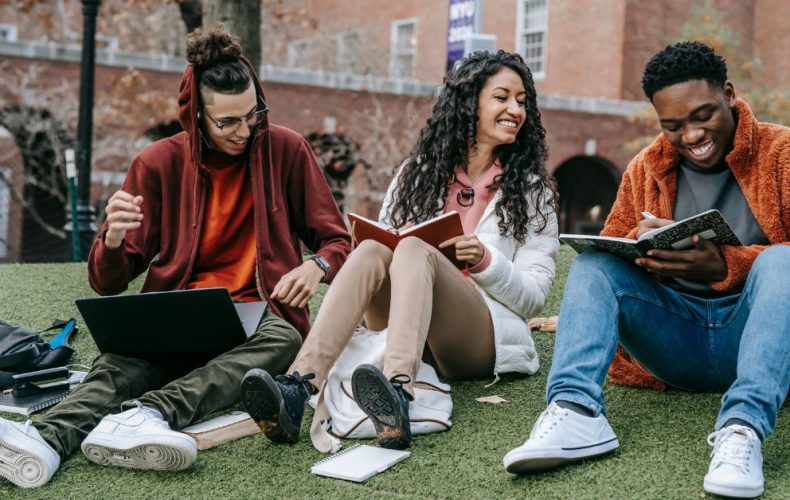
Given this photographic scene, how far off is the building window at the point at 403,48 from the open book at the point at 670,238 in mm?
20755

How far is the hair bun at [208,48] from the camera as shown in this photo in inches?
143

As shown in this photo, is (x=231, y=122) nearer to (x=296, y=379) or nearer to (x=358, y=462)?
(x=296, y=379)

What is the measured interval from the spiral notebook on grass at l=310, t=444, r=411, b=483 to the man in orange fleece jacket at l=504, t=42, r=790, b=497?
437mm

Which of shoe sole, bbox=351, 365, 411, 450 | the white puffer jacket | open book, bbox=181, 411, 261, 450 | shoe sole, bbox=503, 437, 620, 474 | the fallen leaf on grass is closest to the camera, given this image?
shoe sole, bbox=503, 437, 620, 474

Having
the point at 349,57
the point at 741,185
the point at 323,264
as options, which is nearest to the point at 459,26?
the point at 323,264

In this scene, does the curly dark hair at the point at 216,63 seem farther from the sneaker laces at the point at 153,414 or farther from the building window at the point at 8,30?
the building window at the point at 8,30

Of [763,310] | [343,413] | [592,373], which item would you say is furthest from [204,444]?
[763,310]

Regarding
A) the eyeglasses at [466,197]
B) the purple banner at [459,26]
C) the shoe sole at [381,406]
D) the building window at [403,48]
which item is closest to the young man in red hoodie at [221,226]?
the eyeglasses at [466,197]

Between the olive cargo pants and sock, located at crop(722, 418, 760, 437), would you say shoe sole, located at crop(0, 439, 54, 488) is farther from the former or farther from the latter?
sock, located at crop(722, 418, 760, 437)

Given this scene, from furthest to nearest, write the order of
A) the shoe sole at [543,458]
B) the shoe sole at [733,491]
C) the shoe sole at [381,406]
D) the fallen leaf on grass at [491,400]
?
1. the fallen leaf on grass at [491,400]
2. the shoe sole at [381,406]
3. the shoe sole at [543,458]
4. the shoe sole at [733,491]

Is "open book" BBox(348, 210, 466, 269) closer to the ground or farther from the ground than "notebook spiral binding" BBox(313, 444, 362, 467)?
farther from the ground

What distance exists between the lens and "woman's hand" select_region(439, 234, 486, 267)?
3.32 m

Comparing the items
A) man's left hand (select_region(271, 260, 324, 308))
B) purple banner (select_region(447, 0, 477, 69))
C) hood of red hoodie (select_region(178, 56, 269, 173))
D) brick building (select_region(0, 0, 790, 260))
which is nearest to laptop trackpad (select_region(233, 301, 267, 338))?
man's left hand (select_region(271, 260, 324, 308))

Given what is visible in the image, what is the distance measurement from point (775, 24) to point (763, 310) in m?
22.1
